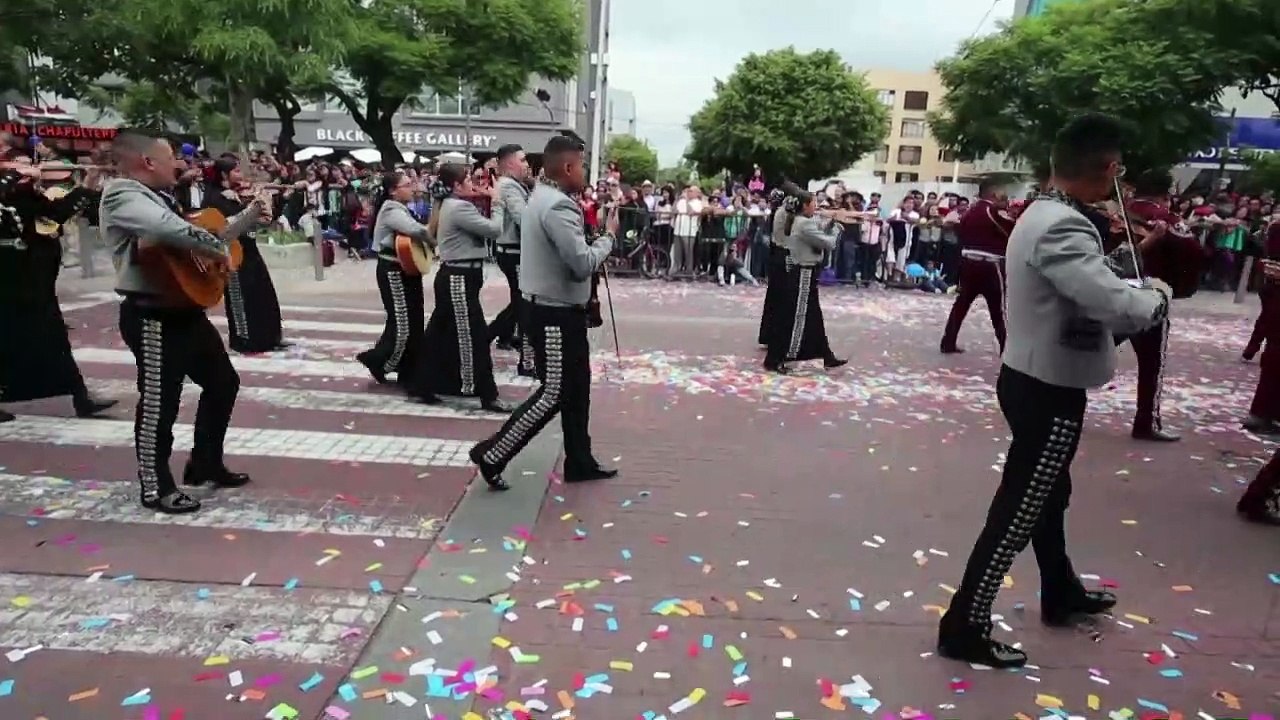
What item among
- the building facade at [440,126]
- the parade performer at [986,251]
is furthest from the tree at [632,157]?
the parade performer at [986,251]

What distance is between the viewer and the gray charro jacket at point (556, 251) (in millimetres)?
5168

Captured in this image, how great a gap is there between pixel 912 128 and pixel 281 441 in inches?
3454

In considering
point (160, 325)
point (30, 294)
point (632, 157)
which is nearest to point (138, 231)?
point (160, 325)

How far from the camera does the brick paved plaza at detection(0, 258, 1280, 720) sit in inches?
138

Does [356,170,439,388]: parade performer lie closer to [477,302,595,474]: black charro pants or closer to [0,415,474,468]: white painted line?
[0,415,474,468]: white painted line

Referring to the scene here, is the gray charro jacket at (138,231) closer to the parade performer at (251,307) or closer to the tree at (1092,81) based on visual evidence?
the parade performer at (251,307)

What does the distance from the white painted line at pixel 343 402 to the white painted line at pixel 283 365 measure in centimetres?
67

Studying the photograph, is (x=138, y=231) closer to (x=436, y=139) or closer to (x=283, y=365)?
(x=283, y=365)

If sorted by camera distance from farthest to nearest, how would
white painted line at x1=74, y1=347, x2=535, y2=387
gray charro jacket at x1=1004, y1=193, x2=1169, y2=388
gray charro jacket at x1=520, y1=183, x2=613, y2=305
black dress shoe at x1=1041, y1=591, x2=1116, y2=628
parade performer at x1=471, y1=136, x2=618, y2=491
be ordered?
white painted line at x1=74, y1=347, x2=535, y2=387 < parade performer at x1=471, y1=136, x2=618, y2=491 < gray charro jacket at x1=520, y1=183, x2=613, y2=305 < black dress shoe at x1=1041, y1=591, x2=1116, y2=628 < gray charro jacket at x1=1004, y1=193, x2=1169, y2=388

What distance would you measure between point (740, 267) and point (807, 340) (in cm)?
891

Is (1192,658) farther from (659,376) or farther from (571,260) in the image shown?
(659,376)

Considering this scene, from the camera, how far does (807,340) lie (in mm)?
9359

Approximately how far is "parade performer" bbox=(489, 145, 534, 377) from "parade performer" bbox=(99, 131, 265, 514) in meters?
2.33

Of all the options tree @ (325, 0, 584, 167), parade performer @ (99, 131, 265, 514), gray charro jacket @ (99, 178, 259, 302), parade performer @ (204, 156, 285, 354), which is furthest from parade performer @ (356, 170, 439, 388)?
tree @ (325, 0, 584, 167)
